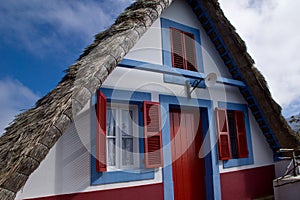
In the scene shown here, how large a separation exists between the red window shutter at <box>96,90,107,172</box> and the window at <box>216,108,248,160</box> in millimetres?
2790

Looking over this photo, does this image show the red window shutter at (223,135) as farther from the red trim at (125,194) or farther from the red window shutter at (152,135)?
the red trim at (125,194)

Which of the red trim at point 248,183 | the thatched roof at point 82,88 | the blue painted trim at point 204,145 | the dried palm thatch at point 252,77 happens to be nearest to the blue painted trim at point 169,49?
the blue painted trim at point 204,145

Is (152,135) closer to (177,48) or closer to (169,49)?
(169,49)

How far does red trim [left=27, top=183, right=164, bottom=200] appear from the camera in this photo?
391 cm

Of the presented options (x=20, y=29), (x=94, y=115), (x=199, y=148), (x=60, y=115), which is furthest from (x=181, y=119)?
(x=20, y=29)

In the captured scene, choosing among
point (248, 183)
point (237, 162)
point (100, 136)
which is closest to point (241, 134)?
point (237, 162)

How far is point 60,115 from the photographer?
9.25 ft

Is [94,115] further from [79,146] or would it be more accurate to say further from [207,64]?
[207,64]

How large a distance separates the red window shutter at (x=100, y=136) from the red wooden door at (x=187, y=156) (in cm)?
168

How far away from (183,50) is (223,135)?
2.14 metres

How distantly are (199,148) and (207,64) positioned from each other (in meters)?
2.05

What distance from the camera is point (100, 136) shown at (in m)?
4.05

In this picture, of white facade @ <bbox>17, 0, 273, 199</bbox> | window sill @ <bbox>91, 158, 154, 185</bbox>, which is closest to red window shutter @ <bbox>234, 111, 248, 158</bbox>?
white facade @ <bbox>17, 0, 273, 199</bbox>

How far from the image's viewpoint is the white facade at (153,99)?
150 inches
